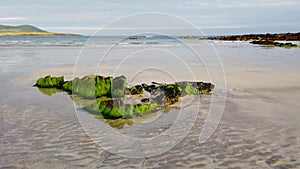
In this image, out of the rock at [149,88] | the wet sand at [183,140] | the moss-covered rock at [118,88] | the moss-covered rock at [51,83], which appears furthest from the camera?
the moss-covered rock at [51,83]

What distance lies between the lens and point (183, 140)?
597 centimetres

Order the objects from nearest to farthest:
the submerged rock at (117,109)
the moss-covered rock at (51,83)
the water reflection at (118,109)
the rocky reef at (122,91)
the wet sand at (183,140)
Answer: the wet sand at (183,140)
the water reflection at (118,109)
the submerged rock at (117,109)
the rocky reef at (122,91)
the moss-covered rock at (51,83)

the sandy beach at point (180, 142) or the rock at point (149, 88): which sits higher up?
the rock at point (149, 88)

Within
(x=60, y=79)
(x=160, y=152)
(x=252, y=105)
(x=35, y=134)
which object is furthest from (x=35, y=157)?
(x=60, y=79)

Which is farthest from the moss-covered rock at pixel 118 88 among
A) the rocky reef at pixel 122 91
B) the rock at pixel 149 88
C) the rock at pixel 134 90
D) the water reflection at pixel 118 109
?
the rock at pixel 149 88

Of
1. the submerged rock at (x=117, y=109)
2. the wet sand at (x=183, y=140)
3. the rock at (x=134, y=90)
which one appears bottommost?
the wet sand at (x=183, y=140)

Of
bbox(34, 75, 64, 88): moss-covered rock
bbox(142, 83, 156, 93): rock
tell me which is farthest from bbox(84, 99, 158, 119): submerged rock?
bbox(34, 75, 64, 88): moss-covered rock

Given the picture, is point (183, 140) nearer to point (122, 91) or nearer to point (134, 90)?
point (122, 91)

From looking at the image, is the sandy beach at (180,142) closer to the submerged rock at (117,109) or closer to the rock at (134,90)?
the submerged rock at (117,109)

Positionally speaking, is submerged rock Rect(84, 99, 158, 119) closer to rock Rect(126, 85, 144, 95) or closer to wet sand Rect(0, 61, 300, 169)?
wet sand Rect(0, 61, 300, 169)

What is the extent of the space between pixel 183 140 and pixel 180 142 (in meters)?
0.14

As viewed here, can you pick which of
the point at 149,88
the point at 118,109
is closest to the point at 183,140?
the point at 118,109

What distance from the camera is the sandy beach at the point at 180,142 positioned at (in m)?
4.95

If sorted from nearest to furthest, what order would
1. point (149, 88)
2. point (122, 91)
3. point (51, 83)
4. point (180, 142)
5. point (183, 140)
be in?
point (180, 142) < point (183, 140) < point (122, 91) < point (149, 88) < point (51, 83)
